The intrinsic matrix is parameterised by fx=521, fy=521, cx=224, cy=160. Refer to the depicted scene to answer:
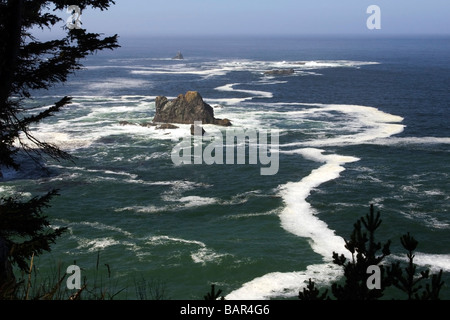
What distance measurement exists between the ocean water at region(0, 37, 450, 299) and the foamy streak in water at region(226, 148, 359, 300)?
0.11 m

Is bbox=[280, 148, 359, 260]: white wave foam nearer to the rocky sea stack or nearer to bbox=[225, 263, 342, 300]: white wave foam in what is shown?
bbox=[225, 263, 342, 300]: white wave foam

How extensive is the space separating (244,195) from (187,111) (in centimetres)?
3043

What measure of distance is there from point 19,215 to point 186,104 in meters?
58.8

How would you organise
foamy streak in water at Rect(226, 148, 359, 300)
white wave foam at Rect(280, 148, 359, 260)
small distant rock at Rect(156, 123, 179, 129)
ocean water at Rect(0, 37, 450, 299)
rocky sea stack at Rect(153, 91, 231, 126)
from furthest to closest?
1. rocky sea stack at Rect(153, 91, 231, 126)
2. small distant rock at Rect(156, 123, 179, 129)
3. white wave foam at Rect(280, 148, 359, 260)
4. ocean water at Rect(0, 37, 450, 299)
5. foamy streak in water at Rect(226, 148, 359, 300)

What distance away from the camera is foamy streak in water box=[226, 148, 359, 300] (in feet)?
86.9

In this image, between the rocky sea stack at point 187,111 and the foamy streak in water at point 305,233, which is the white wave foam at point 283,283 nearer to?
the foamy streak in water at point 305,233

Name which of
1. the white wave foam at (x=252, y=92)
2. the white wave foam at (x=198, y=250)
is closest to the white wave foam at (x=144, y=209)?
the white wave foam at (x=198, y=250)

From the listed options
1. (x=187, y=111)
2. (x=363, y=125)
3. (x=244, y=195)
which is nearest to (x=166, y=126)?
(x=187, y=111)

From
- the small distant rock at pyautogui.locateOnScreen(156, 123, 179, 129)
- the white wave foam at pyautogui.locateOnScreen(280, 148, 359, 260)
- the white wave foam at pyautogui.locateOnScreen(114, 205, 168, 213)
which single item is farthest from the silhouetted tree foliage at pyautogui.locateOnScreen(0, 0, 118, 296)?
the small distant rock at pyautogui.locateOnScreen(156, 123, 179, 129)

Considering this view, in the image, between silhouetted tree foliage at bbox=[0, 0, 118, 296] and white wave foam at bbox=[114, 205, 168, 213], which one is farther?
white wave foam at bbox=[114, 205, 168, 213]

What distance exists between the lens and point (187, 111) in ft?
232

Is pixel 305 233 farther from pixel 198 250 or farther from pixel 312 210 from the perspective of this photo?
pixel 198 250

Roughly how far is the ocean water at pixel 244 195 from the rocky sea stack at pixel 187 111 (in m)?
3.36

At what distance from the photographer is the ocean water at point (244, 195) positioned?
1147 inches
